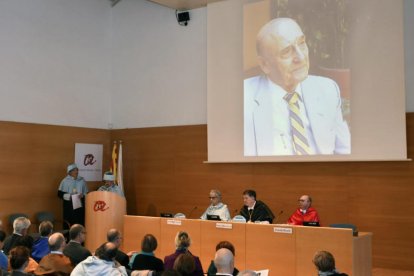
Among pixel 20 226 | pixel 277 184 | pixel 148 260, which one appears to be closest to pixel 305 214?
pixel 277 184

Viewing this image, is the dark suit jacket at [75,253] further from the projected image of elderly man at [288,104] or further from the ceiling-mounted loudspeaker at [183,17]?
the ceiling-mounted loudspeaker at [183,17]

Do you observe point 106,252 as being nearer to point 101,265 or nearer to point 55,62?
→ point 101,265

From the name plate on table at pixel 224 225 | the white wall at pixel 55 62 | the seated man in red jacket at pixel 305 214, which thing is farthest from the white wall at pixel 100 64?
the name plate on table at pixel 224 225

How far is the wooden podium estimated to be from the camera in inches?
344

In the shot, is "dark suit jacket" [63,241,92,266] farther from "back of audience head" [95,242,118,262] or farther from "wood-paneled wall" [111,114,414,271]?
"wood-paneled wall" [111,114,414,271]

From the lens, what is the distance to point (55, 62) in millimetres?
9977

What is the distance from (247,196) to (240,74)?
9.44ft

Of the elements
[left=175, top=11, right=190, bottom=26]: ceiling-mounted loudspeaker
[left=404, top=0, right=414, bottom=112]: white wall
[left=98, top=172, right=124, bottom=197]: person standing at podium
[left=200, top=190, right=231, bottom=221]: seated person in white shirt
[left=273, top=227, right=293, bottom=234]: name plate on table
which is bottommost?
[left=273, top=227, right=293, bottom=234]: name plate on table

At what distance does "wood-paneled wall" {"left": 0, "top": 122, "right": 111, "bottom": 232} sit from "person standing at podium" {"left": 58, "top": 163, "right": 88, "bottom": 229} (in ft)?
1.21

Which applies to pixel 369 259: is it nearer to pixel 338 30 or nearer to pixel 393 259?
pixel 393 259

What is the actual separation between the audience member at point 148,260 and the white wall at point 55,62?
552 centimetres

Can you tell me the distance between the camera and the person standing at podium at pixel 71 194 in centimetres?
960

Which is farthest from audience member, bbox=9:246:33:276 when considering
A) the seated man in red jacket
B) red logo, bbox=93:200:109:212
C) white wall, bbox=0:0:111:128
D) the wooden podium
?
white wall, bbox=0:0:111:128

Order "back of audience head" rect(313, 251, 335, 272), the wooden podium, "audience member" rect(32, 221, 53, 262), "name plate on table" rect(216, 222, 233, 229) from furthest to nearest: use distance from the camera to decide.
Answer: the wooden podium → "name plate on table" rect(216, 222, 233, 229) → "audience member" rect(32, 221, 53, 262) → "back of audience head" rect(313, 251, 335, 272)
